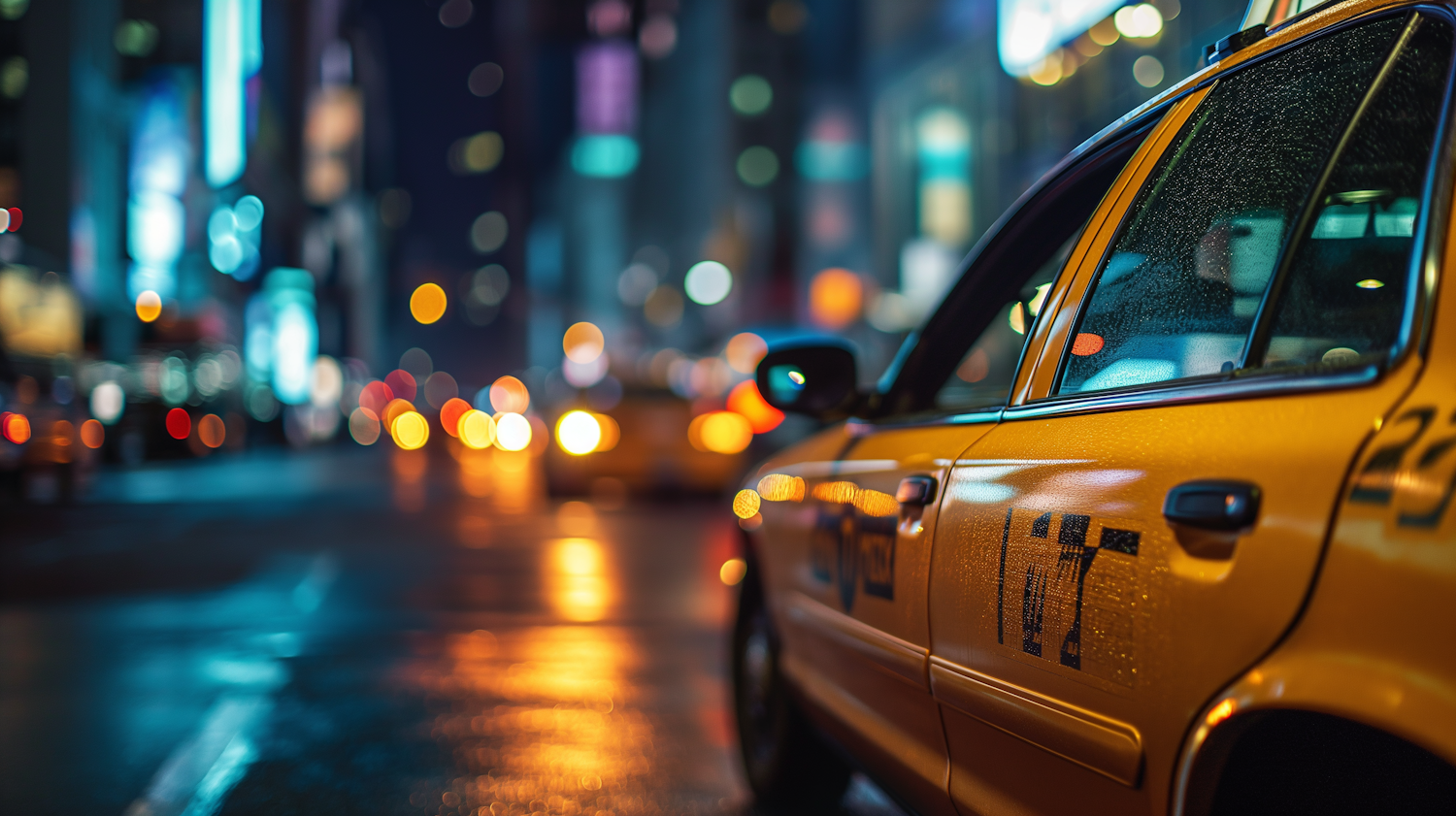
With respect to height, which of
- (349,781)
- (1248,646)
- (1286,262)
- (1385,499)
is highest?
(1286,262)

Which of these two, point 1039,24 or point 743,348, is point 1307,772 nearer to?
point 1039,24

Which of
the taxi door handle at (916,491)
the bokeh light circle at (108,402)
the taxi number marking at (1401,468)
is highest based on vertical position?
the bokeh light circle at (108,402)

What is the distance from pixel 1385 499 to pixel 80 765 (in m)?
4.38

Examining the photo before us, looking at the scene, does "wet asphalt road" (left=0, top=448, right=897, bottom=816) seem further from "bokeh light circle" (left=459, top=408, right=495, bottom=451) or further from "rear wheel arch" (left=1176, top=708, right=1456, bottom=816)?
"bokeh light circle" (left=459, top=408, right=495, bottom=451)

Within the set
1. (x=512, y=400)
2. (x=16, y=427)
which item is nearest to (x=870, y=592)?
(x=16, y=427)

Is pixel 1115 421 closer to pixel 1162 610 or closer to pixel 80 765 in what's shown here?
pixel 1162 610

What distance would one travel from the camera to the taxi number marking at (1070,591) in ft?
6.43

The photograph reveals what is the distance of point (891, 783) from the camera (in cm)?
295

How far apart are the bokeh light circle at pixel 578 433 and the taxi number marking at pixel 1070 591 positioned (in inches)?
580

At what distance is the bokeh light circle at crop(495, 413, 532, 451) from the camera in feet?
137

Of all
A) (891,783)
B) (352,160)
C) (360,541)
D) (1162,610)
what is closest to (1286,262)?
(1162,610)

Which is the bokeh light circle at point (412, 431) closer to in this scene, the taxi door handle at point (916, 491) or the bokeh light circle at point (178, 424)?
the bokeh light circle at point (178, 424)

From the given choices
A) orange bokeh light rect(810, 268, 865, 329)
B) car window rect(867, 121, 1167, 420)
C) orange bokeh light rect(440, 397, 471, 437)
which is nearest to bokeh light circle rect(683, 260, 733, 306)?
orange bokeh light rect(440, 397, 471, 437)

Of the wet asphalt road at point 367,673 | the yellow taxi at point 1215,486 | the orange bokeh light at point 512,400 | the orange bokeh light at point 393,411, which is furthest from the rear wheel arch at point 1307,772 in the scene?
the orange bokeh light at point 393,411
